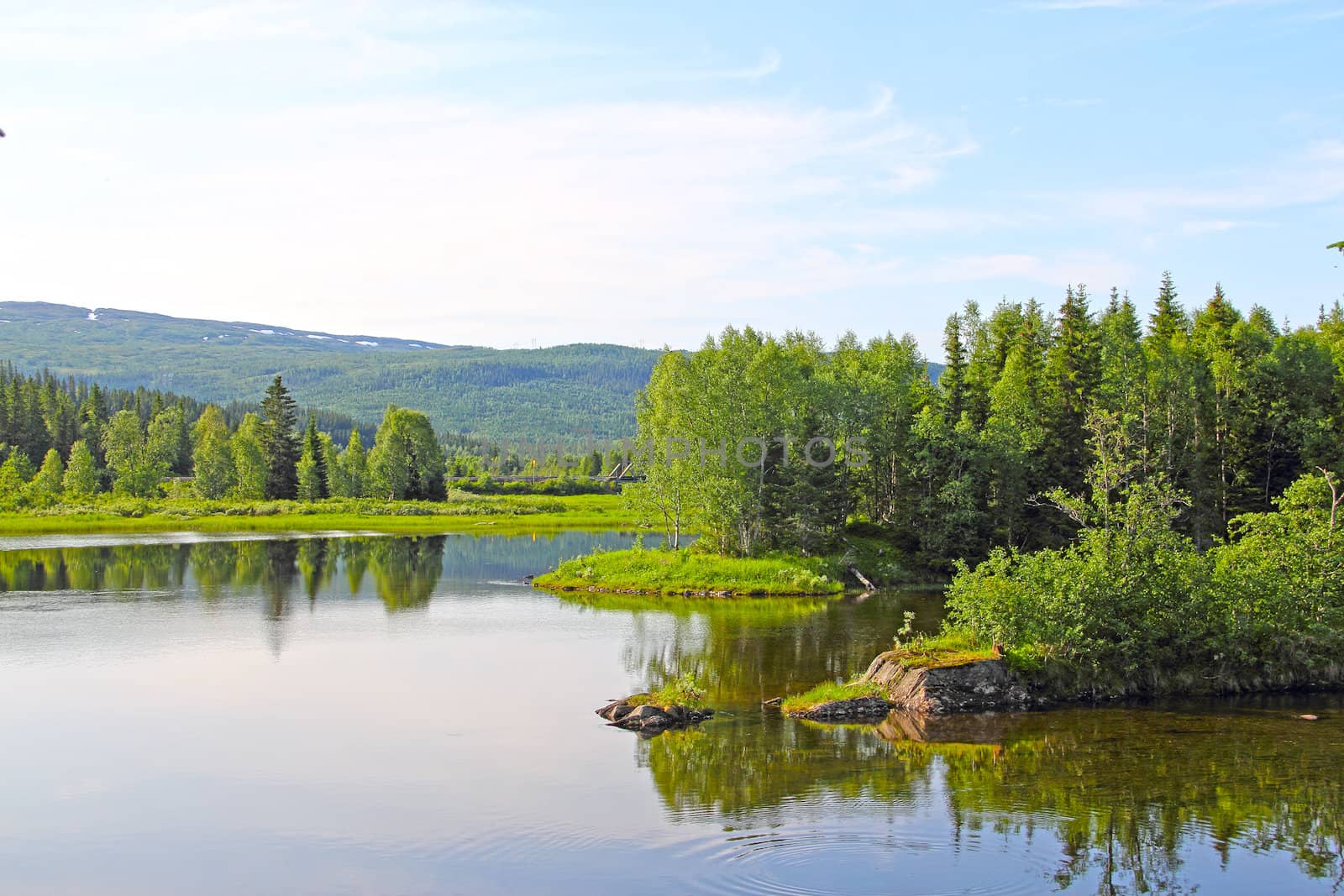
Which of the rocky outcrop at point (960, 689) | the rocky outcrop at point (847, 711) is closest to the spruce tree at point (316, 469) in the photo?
the rocky outcrop at point (847, 711)

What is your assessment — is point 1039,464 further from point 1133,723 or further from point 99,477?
point 99,477

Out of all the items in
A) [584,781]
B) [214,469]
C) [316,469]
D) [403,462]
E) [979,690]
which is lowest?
[584,781]

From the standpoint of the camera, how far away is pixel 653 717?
32.2 m

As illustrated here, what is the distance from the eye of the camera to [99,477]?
5945 inches

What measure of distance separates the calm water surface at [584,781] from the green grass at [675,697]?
3.18 ft

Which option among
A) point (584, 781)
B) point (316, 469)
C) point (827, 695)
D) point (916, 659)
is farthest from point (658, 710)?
Answer: point (316, 469)

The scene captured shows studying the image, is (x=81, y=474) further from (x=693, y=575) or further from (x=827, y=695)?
(x=827, y=695)

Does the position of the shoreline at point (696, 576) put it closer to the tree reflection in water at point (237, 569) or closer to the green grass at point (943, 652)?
the tree reflection in water at point (237, 569)

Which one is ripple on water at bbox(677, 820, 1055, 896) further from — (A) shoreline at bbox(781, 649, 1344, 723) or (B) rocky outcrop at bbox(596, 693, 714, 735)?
(A) shoreline at bbox(781, 649, 1344, 723)

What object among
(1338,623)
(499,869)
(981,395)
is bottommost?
(499,869)

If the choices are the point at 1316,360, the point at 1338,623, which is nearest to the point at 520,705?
the point at 1338,623

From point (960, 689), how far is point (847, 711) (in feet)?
12.8

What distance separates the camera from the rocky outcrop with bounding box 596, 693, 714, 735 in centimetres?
3203

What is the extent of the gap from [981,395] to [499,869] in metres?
56.3
